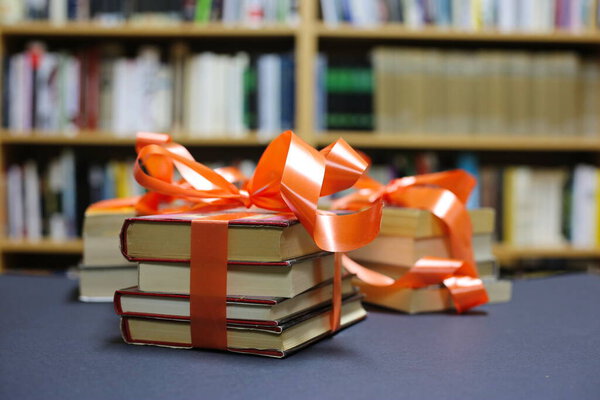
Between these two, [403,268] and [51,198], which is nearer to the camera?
[403,268]

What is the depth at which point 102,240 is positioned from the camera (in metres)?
0.69

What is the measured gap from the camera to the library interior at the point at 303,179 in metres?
0.50

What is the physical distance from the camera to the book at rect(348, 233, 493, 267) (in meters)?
0.65

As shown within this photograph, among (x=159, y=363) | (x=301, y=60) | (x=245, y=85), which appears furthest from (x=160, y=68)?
(x=159, y=363)

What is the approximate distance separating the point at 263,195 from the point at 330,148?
7 cm

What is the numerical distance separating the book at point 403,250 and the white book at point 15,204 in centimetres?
138

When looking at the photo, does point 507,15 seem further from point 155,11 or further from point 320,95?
point 155,11

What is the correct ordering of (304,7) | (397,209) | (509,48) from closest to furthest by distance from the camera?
(397,209) → (304,7) → (509,48)

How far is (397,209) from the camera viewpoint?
67 centimetres

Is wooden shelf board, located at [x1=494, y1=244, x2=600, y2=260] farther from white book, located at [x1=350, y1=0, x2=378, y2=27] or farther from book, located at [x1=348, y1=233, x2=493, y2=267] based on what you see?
book, located at [x1=348, y1=233, x2=493, y2=267]

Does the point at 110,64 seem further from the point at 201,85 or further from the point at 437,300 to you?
the point at 437,300

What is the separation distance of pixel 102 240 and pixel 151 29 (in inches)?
46.0

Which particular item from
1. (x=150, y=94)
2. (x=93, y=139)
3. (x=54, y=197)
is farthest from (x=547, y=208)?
(x=54, y=197)

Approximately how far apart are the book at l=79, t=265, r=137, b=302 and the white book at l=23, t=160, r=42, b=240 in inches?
46.4
